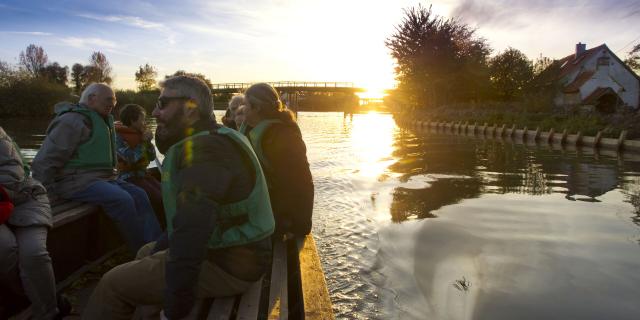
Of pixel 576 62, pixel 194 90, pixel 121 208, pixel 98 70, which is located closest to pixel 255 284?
pixel 194 90

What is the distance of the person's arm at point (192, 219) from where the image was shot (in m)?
2.20

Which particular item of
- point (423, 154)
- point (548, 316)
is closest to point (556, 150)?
point (423, 154)

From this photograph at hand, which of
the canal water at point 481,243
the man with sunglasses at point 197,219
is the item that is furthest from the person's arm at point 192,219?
the canal water at point 481,243

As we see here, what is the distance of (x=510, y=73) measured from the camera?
130ft

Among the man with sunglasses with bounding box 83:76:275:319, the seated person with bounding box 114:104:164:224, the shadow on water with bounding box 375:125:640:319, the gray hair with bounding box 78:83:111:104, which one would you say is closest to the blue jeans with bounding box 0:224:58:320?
the man with sunglasses with bounding box 83:76:275:319

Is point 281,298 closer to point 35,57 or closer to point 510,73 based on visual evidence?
point 510,73

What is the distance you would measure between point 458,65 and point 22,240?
40910mm

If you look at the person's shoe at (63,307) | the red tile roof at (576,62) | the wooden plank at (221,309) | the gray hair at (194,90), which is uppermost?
the red tile roof at (576,62)

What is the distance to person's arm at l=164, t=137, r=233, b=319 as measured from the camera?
220 cm

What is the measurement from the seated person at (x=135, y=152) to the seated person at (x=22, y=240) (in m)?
2.12

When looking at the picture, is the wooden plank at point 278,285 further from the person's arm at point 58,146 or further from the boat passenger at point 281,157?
the person's arm at point 58,146

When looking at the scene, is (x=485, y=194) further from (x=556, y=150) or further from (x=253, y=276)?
(x=556, y=150)

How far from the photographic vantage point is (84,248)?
443 cm

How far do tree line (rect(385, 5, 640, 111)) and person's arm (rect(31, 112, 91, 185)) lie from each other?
37.8 metres
